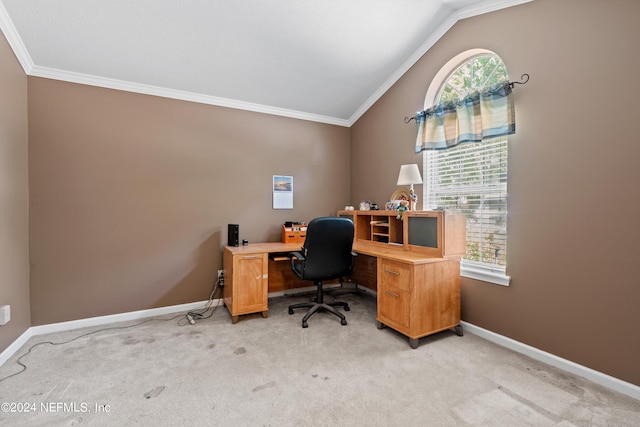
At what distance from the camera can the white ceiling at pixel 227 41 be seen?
2070 mm

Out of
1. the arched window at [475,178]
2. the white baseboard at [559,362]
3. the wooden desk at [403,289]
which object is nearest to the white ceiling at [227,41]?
the arched window at [475,178]

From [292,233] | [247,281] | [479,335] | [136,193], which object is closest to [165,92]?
[136,193]

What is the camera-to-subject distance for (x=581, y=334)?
1810mm

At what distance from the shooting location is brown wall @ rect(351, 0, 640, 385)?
5.36 ft

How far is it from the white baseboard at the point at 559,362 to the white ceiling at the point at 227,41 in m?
2.71

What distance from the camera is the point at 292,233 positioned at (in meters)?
3.36

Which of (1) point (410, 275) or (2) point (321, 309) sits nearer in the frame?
(1) point (410, 275)

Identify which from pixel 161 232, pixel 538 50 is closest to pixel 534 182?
pixel 538 50

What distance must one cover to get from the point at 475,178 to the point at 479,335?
1399 millimetres

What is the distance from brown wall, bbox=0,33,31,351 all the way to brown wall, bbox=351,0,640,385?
378 centimetres

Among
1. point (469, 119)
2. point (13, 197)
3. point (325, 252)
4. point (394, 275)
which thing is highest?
point (469, 119)

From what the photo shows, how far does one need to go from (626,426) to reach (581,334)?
0.54 m

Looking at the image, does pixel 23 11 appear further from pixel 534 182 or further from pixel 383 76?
pixel 534 182

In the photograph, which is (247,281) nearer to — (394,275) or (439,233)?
(394,275)
